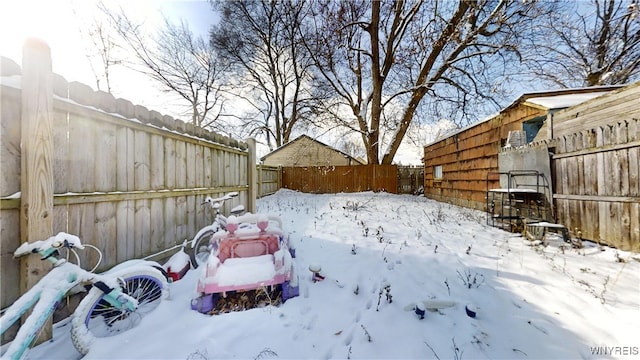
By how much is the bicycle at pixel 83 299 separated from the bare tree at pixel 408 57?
38.2ft

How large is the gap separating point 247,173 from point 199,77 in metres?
13.0

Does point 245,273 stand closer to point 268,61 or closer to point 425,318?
point 425,318

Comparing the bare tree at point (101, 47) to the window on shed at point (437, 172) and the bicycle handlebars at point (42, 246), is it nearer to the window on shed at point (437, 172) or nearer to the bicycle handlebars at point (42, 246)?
the bicycle handlebars at point (42, 246)

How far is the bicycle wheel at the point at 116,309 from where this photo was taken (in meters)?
1.52

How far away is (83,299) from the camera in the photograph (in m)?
1.65

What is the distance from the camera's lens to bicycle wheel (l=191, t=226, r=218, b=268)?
3021 mm

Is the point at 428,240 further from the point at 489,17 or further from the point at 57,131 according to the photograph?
the point at 489,17

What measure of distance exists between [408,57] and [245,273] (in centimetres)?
1211

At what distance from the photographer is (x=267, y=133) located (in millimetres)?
20406

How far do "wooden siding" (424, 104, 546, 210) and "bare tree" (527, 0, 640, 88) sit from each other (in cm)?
481

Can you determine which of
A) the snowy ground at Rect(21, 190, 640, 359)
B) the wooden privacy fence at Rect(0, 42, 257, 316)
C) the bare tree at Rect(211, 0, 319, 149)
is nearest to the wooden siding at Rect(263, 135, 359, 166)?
the bare tree at Rect(211, 0, 319, 149)

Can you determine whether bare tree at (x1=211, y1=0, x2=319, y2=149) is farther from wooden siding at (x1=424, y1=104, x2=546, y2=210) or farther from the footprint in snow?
the footprint in snow

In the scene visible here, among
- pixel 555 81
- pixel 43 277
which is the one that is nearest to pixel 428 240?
pixel 43 277

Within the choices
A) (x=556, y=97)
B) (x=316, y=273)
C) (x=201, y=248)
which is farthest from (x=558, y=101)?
(x=201, y=248)
